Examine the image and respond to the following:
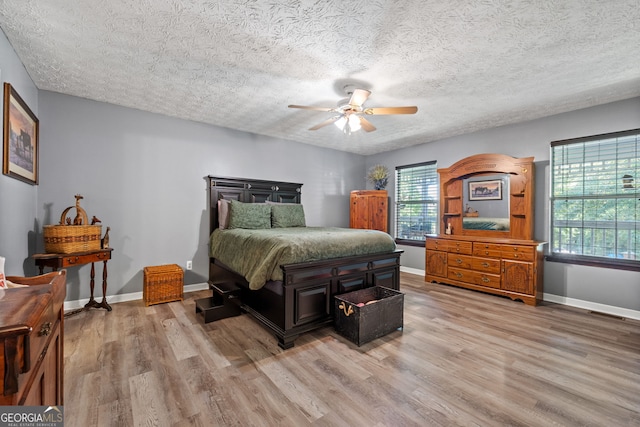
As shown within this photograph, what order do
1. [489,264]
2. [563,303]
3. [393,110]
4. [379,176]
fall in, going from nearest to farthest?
[393,110] < [563,303] < [489,264] < [379,176]

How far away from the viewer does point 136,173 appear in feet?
12.6

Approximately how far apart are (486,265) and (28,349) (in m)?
4.76

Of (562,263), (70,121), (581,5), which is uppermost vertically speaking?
(581,5)

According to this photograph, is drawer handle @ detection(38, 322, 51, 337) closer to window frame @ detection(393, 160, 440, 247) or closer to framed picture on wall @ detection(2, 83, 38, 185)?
framed picture on wall @ detection(2, 83, 38, 185)

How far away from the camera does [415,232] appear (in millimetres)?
5766

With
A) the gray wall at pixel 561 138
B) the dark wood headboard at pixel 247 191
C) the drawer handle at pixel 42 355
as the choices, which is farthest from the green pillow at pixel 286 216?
the drawer handle at pixel 42 355

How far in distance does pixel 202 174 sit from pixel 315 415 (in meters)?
3.69

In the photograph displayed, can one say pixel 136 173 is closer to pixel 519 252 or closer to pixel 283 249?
pixel 283 249

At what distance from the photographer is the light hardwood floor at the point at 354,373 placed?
1730 millimetres

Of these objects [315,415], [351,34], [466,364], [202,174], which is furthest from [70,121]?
[466,364]

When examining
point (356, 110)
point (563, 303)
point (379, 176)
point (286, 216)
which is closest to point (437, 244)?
point (563, 303)

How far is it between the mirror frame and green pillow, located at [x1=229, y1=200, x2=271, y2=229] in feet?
10.1

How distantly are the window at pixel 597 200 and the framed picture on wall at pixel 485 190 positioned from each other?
66 cm

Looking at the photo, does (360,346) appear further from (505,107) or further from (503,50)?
(505,107)
